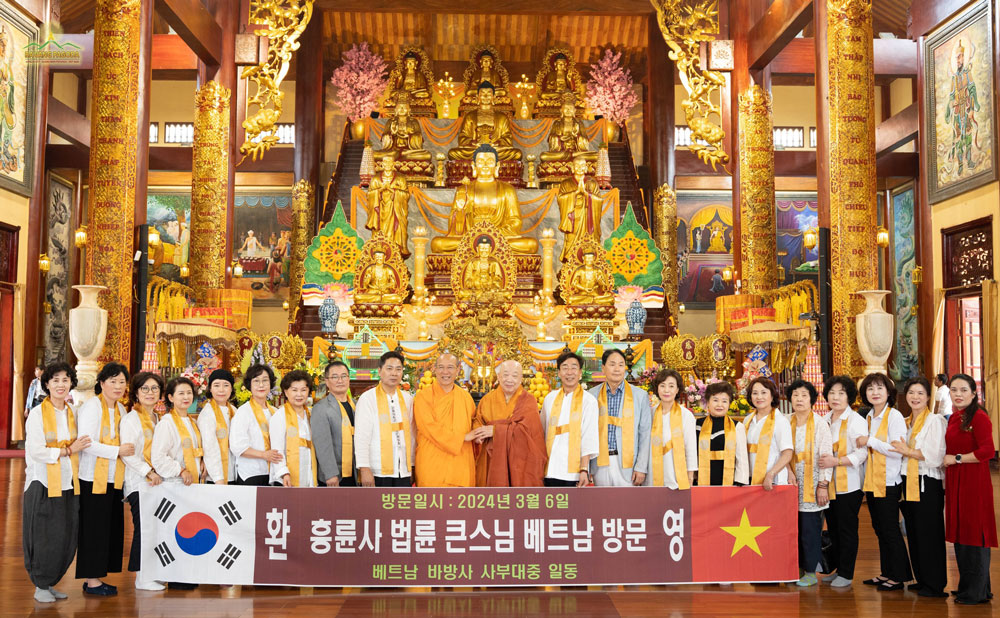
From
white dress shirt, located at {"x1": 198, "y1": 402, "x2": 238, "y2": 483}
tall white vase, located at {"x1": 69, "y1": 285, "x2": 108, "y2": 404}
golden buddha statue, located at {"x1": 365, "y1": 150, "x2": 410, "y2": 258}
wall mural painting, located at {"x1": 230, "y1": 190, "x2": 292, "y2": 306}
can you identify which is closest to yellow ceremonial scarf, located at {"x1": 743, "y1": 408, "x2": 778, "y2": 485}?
white dress shirt, located at {"x1": 198, "y1": 402, "x2": 238, "y2": 483}

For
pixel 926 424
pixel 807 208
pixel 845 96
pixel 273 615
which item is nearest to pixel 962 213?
pixel 845 96

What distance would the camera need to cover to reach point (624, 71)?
17.4 metres

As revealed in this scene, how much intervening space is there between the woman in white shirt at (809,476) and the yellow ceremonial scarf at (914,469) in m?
0.36

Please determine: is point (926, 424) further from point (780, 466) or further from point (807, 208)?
point (807, 208)

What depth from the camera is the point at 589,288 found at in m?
11.2

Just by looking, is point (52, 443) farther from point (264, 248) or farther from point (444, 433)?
point (264, 248)

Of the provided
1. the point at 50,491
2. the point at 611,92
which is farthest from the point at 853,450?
the point at 611,92

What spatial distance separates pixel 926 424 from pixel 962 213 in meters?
8.03

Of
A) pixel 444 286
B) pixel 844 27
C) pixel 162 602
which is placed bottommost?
pixel 162 602

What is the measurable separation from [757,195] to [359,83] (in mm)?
7604

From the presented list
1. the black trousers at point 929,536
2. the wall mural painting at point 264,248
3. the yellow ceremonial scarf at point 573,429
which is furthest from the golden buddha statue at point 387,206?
the black trousers at point 929,536

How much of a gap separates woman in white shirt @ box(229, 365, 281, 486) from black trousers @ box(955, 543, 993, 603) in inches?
126

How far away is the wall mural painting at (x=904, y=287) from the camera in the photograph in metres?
15.0

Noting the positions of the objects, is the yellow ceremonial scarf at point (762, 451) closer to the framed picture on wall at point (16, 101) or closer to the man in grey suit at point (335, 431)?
the man in grey suit at point (335, 431)
